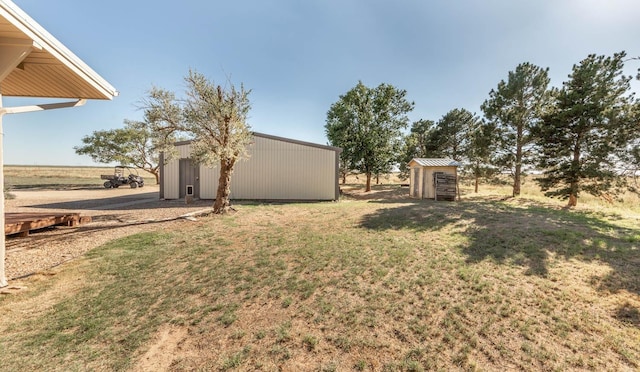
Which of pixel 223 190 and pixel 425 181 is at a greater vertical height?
pixel 425 181

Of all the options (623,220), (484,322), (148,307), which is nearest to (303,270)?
(148,307)

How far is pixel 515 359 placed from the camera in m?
2.68

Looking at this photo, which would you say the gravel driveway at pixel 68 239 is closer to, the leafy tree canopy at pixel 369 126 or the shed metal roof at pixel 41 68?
the shed metal roof at pixel 41 68

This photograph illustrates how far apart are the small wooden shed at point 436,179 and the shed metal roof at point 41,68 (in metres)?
15.9

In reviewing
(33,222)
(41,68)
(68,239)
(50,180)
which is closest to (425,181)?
(68,239)

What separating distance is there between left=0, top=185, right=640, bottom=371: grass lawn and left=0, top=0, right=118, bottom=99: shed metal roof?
4.13 m

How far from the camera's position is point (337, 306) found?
12.0 feet

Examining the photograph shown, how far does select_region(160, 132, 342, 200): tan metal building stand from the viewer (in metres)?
15.2

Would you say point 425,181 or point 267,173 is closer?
point 267,173

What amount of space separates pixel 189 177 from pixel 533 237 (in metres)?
17.4

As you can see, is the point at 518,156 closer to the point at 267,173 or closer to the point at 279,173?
the point at 279,173

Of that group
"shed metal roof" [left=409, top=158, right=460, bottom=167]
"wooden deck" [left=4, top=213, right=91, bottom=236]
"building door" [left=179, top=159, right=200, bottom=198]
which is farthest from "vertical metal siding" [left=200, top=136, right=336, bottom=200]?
"wooden deck" [left=4, top=213, right=91, bottom=236]

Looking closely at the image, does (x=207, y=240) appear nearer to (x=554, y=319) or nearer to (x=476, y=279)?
(x=476, y=279)

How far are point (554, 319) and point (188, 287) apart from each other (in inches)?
230
